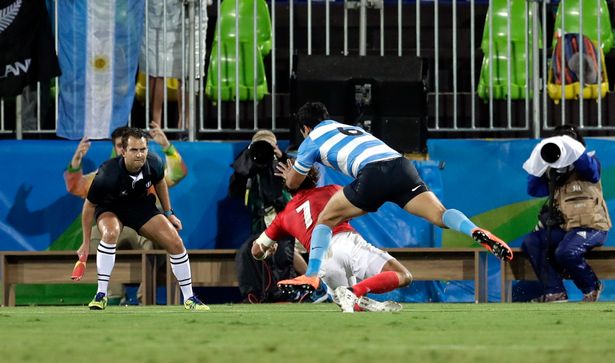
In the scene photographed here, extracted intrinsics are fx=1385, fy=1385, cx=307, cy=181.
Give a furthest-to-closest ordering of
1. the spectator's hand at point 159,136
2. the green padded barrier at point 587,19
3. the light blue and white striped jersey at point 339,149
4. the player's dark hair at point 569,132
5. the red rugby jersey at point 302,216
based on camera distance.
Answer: the green padded barrier at point 587,19 < the spectator's hand at point 159,136 < the player's dark hair at point 569,132 < the red rugby jersey at point 302,216 < the light blue and white striped jersey at point 339,149

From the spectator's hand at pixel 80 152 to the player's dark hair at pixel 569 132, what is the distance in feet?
17.1

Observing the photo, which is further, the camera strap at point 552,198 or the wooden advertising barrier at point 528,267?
the wooden advertising barrier at point 528,267

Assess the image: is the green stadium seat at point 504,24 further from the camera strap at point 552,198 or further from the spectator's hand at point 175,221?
the spectator's hand at point 175,221

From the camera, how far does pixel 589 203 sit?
1497cm

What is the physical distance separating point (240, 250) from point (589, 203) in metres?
3.82

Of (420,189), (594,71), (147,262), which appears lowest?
(147,262)

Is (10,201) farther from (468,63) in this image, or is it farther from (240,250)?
(468,63)

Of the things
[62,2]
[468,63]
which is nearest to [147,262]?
[62,2]

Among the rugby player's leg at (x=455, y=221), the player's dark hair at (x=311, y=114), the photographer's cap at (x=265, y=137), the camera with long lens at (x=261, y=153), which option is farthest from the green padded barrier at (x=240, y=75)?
the rugby player's leg at (x=455, y=221)

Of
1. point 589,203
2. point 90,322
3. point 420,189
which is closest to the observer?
point 90,322

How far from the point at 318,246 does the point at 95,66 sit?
20.0 ft

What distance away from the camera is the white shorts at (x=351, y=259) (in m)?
12.0

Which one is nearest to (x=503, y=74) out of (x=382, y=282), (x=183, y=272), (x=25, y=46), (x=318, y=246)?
(x=183, y=272)

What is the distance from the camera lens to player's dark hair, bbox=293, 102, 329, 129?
1148cm
